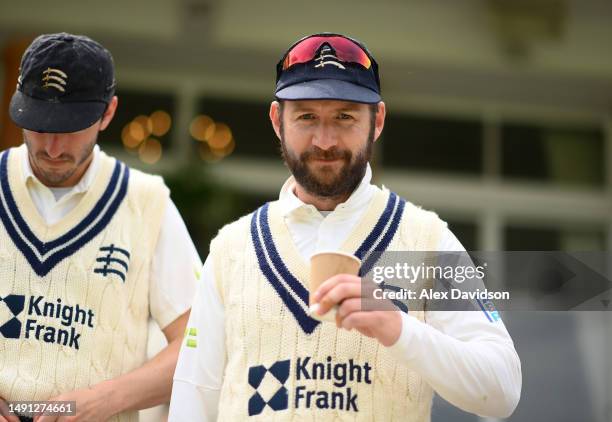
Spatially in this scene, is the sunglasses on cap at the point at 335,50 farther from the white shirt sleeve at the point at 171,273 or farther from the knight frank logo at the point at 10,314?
the knight frank logo at the point at 10,314

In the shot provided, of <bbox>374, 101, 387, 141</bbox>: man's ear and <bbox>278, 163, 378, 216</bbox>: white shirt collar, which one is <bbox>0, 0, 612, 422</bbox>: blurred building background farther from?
<bbox>374, 101, 387, 141</bbox>: man's ear

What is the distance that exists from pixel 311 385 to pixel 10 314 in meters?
1.08

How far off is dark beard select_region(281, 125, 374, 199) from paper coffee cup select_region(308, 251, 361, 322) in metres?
0.50

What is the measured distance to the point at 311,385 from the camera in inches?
109

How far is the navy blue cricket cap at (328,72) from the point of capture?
2.88 meters

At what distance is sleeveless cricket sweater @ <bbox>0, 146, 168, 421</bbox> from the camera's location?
10.5 feet

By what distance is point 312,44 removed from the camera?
9.90ft

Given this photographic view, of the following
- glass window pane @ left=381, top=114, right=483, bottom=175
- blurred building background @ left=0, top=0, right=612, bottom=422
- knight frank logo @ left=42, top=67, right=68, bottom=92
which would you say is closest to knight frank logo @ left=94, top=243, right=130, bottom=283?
knight frank logo @ left=42, top=67, right=68, bottom=92

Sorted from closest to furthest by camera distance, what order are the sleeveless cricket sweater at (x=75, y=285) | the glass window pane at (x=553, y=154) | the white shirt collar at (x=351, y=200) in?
the white shirt collar at (x=351, y=200) → the sleeveless cricket sweater at (x=75, y=285) → the glass window pane at (x=553, y=154)

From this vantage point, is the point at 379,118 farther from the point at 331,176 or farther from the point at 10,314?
the point at 10,314

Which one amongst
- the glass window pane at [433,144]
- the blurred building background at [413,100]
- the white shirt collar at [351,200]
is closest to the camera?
the white shirt collar at [351,200]

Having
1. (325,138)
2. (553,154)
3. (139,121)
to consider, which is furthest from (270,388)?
(553,154)

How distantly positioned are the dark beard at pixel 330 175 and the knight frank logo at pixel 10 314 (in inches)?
40.0

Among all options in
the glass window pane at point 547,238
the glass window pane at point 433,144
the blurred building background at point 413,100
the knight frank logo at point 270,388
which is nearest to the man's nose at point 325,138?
the knight frank logo at point 270,388
